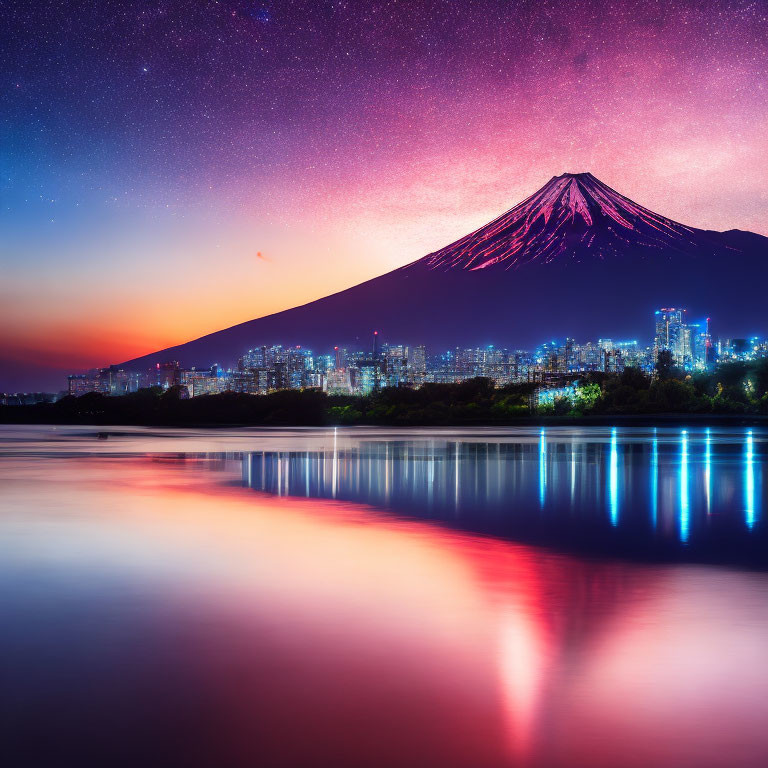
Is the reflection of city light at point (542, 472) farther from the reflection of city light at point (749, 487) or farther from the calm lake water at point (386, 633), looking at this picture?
the reflection of city light at point (749, 487)

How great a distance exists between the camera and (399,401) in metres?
66.1

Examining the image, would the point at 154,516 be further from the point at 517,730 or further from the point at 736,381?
the point at 736,381

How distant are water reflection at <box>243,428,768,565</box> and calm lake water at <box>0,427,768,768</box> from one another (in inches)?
3.8

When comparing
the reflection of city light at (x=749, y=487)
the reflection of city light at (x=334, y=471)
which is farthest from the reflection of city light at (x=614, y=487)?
the reflection of city light at (x=334, y=471)

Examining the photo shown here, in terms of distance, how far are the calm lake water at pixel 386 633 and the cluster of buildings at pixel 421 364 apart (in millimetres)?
102157

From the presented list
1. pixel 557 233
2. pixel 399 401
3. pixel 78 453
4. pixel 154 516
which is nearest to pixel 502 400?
pixel 399 401

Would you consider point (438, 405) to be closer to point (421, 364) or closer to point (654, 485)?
point (654, 485)

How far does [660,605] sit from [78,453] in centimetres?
2315

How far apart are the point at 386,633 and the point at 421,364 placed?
13650 centimetres

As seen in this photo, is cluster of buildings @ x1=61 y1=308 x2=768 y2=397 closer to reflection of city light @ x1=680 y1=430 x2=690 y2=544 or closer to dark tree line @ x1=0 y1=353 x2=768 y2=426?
dark tree line @ x1=0 y1=353 x2=768 y2=426

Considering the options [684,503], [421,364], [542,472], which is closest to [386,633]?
[684,503]

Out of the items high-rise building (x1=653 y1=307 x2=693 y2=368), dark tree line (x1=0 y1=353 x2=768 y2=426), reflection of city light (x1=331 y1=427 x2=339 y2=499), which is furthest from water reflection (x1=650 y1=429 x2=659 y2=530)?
high-rise building (x1=653 y1=307 x2=693 y2=368)

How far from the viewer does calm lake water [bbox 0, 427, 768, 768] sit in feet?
12.5

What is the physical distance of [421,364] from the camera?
466 ft
